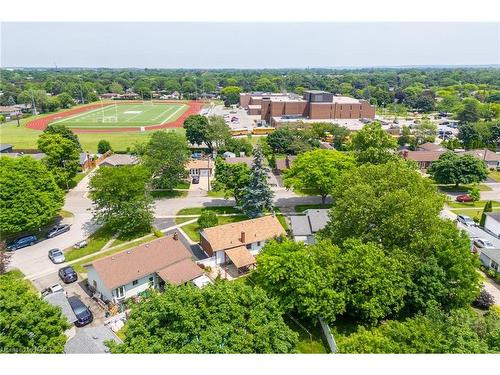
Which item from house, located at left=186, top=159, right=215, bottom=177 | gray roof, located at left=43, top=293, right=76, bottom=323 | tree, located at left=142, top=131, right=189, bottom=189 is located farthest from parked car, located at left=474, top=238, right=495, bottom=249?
house, located at left=186, top=159, right=215, bottom=177

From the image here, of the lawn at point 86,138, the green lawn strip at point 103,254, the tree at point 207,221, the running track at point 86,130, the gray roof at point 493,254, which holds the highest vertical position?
the running track at point 86,130

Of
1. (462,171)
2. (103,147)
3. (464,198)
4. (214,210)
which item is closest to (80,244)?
(214,210)

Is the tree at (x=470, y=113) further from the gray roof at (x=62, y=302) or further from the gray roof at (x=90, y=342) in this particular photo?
the gray roof at (x=90, y=342)

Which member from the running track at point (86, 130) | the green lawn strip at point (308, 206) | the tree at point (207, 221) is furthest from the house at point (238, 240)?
the running track at point (86, 130)

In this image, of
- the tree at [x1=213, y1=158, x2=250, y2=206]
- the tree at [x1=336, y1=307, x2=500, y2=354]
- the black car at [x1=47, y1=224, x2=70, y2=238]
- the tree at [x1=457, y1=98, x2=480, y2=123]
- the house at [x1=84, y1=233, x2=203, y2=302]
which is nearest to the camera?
the tree at [x1=336, y1=307, x2=500, y2=354]

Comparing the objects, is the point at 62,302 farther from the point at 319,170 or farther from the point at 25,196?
the point at 319,170

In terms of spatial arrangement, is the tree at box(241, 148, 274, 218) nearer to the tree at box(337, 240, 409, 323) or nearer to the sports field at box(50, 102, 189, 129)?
the tree at box(337, 240, 409, 323)
